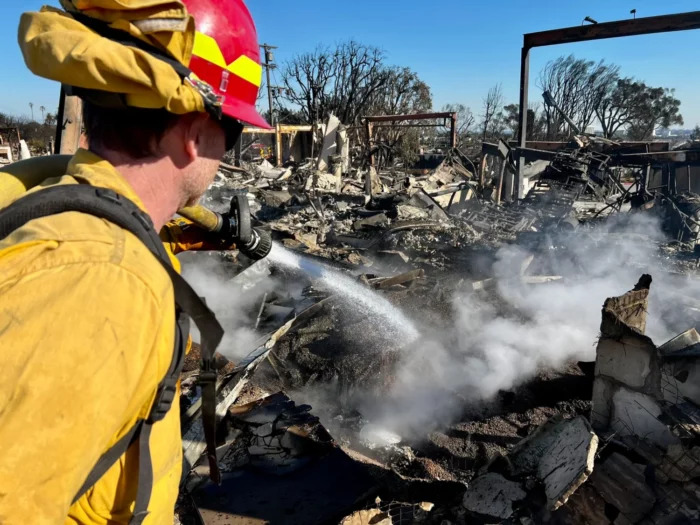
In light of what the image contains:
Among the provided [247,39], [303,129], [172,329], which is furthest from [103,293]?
[303,129]

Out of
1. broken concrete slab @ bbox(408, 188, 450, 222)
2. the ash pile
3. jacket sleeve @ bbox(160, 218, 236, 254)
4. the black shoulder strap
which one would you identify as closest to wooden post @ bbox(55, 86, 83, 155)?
jacket sleeve @ bbox(160, 218, 236, 254)

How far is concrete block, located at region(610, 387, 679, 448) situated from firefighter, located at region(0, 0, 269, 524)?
3.12 metres

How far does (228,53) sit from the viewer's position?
120 cm

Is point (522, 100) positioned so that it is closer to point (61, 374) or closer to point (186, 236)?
point (186, 236)

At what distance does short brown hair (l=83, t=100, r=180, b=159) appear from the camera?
39.7 inches

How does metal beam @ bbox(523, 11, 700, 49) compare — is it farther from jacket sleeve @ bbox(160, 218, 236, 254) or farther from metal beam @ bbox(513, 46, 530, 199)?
jacket sleeve @ bbox(160, 218, 236, 254)

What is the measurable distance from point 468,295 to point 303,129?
60.5 feet

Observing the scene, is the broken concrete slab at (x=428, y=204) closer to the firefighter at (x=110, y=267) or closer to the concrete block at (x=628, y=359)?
the concrete block at (x=628, y=359)

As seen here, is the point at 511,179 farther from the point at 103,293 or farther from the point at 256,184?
the point at 103,293

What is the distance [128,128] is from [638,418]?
360 cm

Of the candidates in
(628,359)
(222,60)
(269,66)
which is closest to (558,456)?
(628,359)

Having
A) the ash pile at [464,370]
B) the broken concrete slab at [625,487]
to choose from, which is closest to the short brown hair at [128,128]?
the ash pile at [464,370]

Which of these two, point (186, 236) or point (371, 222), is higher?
point (186, 236)

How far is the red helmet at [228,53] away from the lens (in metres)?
1.13
